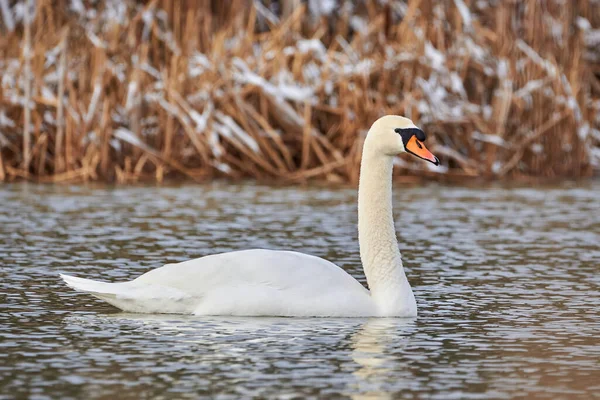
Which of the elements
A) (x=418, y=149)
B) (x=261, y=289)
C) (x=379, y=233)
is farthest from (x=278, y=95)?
(x=261, y=289)

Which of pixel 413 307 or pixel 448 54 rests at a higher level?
pixel 448 54

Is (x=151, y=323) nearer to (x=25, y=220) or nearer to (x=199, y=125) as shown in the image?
(x=25, y=220)

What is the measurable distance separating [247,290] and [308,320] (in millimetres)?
355

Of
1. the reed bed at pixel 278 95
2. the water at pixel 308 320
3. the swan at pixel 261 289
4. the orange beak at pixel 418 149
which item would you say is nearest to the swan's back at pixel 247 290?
the swan at pixel 261 289

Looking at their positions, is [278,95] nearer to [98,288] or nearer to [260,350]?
[98,288]

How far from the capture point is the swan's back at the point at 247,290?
8.31 meters

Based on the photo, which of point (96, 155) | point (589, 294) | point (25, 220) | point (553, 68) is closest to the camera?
point (589, 294)

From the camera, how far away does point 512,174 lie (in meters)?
20.3

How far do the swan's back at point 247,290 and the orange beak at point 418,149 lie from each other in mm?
756

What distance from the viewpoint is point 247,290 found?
8.33 m

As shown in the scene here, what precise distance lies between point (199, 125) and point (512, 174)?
4.13 m

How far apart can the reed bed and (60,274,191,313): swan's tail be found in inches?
408

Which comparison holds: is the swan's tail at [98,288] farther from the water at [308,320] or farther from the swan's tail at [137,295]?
the water at [308,320]

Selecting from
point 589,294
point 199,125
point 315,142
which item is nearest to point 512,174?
point 315,142
